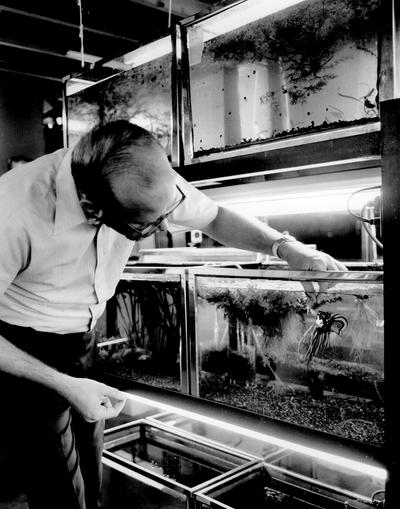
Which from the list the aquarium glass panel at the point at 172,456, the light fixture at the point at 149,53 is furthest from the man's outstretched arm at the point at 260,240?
the aquarium glass panel at the point at 172,456

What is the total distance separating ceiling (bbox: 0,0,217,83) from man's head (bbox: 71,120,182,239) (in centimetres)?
162

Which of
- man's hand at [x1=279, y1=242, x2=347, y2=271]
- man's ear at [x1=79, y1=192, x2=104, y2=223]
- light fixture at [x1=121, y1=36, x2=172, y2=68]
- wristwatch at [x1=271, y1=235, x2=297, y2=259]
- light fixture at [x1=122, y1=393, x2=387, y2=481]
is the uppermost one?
light fixture at [x1=121, y1=36, x2=172, y2=68]

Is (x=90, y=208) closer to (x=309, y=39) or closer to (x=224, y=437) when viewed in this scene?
(x=309, y=39)

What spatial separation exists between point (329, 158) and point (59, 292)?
3.23ft

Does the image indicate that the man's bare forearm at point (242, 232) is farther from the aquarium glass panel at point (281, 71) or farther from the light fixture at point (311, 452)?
the light fixture at point (311, 452)

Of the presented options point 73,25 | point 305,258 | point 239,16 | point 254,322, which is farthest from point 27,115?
point 305,258

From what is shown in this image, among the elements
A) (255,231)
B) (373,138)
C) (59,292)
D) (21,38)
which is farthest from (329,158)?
(21,38)

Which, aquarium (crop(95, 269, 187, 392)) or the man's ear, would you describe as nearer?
the man's ear

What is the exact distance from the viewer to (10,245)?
1.34 meters

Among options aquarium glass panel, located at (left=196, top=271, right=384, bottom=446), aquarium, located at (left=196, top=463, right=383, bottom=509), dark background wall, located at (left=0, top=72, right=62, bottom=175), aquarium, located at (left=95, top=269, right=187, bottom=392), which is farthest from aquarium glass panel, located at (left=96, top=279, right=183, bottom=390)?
dark background wall, located at (left=0, top=72, right=62, bottom=175)

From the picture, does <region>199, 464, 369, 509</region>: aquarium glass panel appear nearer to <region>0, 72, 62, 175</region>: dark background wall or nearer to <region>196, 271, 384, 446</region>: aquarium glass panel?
<region>196, 271, 384, 446</region>: aquarium glass panel

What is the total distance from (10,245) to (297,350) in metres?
0.96

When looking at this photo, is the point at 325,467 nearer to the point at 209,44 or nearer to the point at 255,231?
the point at 255,231

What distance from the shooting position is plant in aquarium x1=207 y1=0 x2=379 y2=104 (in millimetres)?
1530
